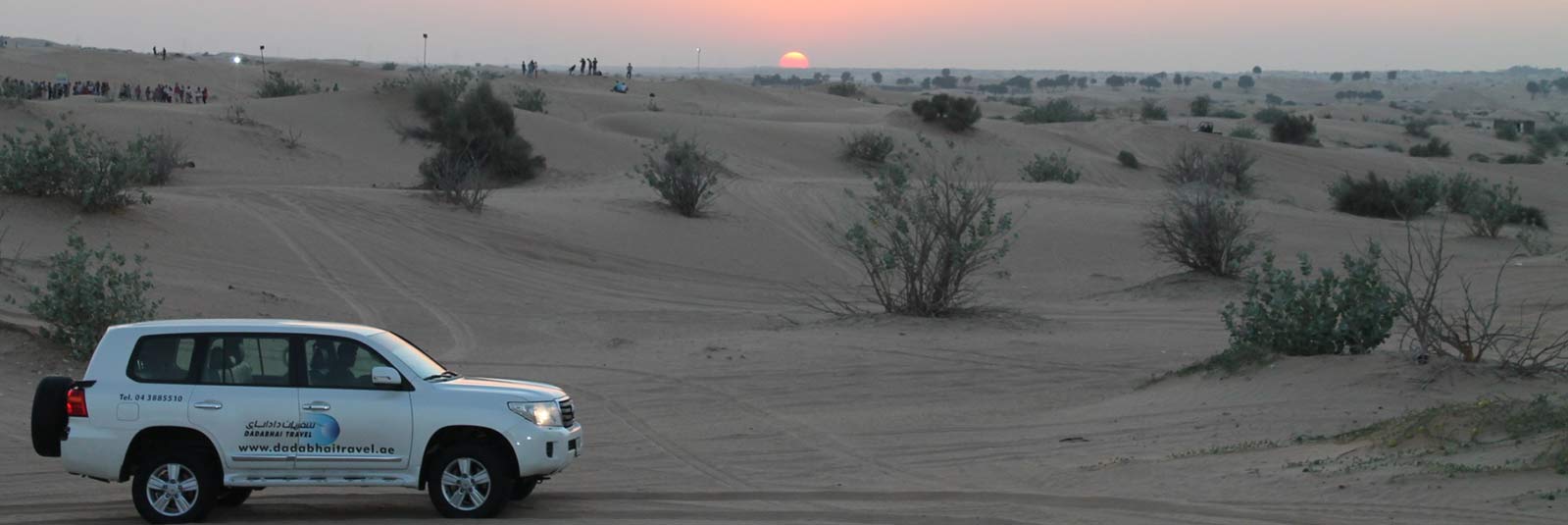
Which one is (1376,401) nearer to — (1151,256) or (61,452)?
(61,452)

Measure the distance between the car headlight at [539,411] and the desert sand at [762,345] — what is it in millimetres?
736

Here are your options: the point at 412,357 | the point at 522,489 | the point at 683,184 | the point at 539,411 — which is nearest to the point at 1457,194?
the point at 683,184

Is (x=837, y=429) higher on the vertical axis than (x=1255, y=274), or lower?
lower

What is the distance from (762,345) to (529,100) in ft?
142

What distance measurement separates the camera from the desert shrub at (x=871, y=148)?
52312 millimetres

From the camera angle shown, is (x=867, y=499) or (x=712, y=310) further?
(x=712, y=310)

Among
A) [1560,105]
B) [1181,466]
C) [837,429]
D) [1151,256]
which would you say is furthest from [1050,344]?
[1560,105]

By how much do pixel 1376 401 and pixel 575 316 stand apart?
1316 centimetres

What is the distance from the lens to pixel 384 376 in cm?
942

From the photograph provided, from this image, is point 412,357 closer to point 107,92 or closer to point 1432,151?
point 107,92

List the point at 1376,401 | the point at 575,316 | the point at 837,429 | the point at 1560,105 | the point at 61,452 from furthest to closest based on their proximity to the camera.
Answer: the point at 1560,105, the point at 575,316, the point at 837,429, the point at 1376,401, the point at 61,452

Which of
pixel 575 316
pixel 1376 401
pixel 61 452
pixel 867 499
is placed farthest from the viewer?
pixel 575 316

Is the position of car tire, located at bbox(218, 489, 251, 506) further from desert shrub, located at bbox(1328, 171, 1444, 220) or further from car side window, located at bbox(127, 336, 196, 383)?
desert shrub, located at bbox(1328, 171, 1444, 220)

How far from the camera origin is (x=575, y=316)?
2294cm
